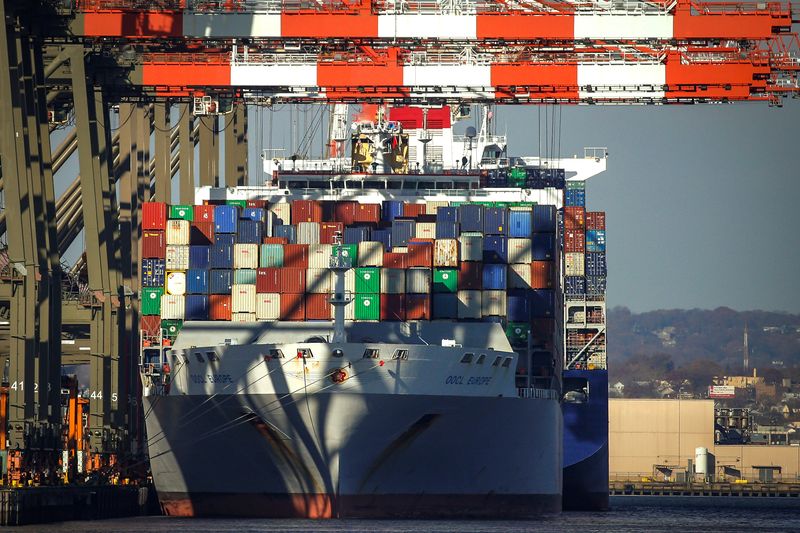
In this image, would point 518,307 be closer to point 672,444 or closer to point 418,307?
point 418,307

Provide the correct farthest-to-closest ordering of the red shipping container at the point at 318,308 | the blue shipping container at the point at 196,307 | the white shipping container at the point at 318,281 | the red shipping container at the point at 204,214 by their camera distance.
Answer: the red shipping container at the point at 204,214
the blue shipping container at the point at 196,307
the white shipping container at the point at 318,281
the red shipping container at the point at 318,308

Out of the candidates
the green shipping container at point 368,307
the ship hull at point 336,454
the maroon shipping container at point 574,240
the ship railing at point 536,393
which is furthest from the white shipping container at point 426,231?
the maroon shipping container at point 574,240

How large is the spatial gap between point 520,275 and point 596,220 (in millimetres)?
12256

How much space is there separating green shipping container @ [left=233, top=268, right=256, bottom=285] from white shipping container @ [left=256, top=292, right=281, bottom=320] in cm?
63

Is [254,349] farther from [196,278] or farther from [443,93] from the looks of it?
[443,93]

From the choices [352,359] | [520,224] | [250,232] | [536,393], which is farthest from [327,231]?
[352,359]

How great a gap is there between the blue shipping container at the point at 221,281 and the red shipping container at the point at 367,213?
721 cm

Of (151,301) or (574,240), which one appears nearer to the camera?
(151,301)

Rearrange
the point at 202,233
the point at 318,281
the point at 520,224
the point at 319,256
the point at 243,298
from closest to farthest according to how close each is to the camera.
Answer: the point at 318,281 → the point at 243,298 → the point at 319,256 → the point at 202,233 → the point at 520,224

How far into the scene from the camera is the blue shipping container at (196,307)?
4222 centimetres

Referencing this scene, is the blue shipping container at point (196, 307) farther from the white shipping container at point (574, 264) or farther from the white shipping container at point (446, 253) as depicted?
the white shipping container at point (574, 264)

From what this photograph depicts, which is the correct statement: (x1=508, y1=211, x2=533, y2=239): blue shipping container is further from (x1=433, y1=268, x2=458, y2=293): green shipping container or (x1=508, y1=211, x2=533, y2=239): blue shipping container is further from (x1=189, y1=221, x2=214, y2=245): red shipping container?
(x1=189, y1=221, x2=214, y2=245): red shipping container

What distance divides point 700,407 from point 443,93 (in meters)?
85.2

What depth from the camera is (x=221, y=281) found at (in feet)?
139
